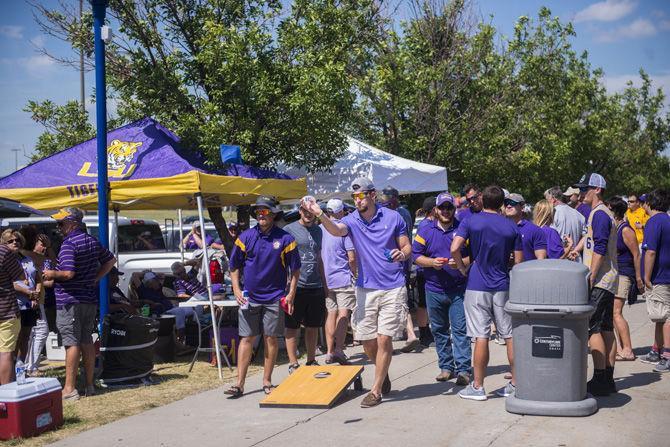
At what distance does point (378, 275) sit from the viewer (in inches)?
292

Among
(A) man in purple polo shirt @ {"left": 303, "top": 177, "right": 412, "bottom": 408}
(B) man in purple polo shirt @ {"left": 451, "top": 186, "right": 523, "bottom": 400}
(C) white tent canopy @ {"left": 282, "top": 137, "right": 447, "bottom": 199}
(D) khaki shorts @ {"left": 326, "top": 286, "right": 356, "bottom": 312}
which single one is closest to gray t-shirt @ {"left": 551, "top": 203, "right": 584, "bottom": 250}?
(D) khaki shorts @ {"left": 326, "top": 286, "right": 356, "bottom": 312}

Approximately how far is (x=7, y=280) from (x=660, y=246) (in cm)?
656

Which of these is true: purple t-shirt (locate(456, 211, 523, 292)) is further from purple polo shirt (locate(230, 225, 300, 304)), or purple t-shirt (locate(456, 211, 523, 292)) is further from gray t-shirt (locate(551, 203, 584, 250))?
gray t-shirt (locate(551, 203, 584, 250))

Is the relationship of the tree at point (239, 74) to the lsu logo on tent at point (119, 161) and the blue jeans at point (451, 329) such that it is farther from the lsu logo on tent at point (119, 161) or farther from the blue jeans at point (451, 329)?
the blue jeans at point (451, 329)

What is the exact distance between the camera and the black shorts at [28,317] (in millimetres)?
8977

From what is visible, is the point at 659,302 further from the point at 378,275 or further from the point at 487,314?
the point at 378,275

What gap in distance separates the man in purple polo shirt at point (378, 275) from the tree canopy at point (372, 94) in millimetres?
4949

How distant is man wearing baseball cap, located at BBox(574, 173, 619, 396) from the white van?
9774 mm

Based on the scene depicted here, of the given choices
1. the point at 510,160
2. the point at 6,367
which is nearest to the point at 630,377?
the point at 6,367

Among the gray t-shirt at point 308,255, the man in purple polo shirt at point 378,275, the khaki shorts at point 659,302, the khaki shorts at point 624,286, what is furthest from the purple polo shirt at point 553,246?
the gray t-shirt at point 308,255

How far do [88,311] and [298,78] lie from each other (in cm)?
566

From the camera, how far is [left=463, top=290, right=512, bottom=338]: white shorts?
725 cm

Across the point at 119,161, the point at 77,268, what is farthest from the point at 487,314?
the point at 119,161

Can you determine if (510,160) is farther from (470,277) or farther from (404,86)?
(470,277)
